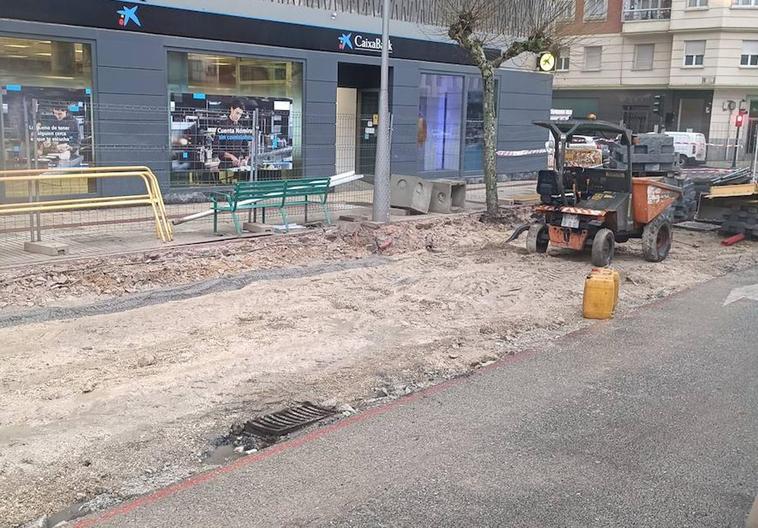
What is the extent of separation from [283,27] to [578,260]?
29.6 feet

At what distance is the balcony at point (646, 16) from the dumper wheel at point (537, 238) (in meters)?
35.9

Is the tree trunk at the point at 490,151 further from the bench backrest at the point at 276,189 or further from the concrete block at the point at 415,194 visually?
the bench backrest at the point at 276,189

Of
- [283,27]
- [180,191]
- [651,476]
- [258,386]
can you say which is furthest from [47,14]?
[651,476]

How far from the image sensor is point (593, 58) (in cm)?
4659

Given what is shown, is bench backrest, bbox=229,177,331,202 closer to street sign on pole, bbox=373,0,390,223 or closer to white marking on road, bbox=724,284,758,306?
street sign on pole, bbox=373,0,390,223

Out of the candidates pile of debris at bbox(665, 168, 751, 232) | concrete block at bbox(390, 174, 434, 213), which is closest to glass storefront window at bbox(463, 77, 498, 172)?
concrete block at bbox(390, 174, 434, 213)

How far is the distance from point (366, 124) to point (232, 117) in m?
5.59

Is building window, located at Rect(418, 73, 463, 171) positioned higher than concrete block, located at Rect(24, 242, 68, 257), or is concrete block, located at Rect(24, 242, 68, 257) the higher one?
building window, located at Rect(418, 73, 463, 171)

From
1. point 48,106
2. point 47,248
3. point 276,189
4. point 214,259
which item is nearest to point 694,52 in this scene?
point 276,189

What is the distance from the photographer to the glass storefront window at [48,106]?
13094mm

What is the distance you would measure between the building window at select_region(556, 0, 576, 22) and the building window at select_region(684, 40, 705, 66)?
28.0 m

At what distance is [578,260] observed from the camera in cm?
1219

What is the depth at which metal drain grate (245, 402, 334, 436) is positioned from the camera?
17.8ft

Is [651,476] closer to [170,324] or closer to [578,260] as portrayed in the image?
[170,324]
